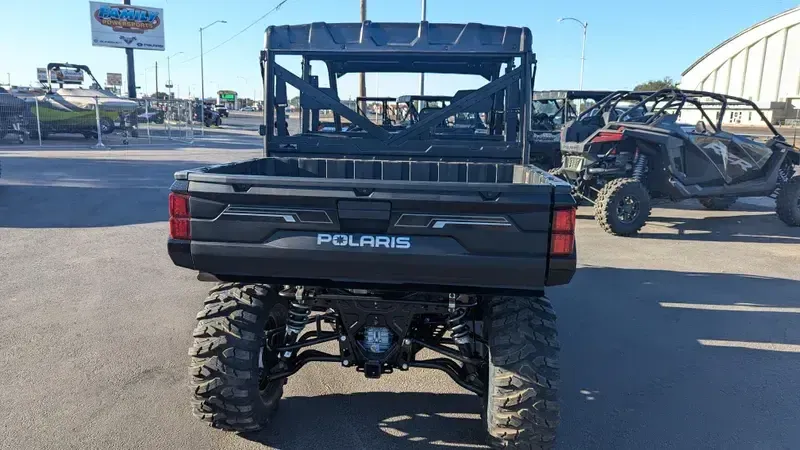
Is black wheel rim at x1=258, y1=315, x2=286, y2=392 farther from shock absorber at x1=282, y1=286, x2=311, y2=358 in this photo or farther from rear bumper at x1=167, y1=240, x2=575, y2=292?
rear bumper at x1=167, y1=240, x2=575, y2=292

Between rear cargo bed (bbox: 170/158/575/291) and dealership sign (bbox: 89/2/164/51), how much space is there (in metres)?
41.1

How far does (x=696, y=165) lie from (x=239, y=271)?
8762 millimetres

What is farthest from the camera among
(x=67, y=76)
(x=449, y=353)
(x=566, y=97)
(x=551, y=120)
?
(x=67, y=76)

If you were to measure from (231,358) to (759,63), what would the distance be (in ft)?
227

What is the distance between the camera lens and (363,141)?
452 cm

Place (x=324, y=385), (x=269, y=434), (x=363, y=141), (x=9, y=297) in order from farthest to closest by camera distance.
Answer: (x=9, y=297) → (x=363, y=141) → (x=324, y=385) → (x=269, y=434)

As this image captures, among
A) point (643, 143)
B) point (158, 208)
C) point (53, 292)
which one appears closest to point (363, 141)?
point (53, 292)

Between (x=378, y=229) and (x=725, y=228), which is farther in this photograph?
(x=725, y=228)

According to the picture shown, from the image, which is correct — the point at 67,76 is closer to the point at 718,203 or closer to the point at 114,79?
the point at 114,79

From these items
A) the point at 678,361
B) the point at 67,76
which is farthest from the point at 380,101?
the point at 67,76

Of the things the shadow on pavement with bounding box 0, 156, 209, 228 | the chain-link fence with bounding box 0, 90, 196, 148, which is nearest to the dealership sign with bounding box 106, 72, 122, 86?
the chain-link fence with bounding box 0, 90, 196, 148

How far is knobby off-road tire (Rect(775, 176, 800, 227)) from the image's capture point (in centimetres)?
997

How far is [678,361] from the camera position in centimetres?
453

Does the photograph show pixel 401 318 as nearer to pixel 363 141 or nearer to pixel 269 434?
pixel 269 434
